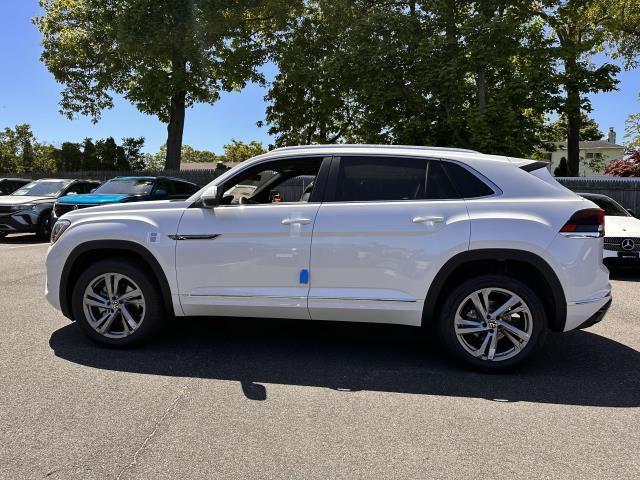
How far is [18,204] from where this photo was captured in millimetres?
13344

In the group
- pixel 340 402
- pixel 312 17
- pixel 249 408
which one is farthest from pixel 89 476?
pixel 312 17

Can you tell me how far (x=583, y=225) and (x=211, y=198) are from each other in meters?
3.04

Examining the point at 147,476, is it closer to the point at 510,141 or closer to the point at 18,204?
the point at 18,204

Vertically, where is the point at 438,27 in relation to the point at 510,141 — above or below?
above

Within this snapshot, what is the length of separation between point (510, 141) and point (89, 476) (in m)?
18.8

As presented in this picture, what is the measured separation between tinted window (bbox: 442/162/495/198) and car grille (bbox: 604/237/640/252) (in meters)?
5.60

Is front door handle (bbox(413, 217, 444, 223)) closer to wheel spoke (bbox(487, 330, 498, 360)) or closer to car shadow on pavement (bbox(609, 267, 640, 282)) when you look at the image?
wheel spoke (bbox(487, 330, 498, 360))

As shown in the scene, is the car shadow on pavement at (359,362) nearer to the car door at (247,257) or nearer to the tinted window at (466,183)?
the car door at (247,257)

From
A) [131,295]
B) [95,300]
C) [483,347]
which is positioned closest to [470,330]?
[483,347]

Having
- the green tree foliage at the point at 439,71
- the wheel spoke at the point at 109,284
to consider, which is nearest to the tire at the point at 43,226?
the wheel spoke at the point at 109,284

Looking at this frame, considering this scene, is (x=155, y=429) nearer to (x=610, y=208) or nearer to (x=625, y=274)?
(x=625, y=274)

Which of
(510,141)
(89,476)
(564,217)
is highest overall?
(510,141)

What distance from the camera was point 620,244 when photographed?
864 cm

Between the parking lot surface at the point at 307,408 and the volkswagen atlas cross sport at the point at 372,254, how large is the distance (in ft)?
1.39
